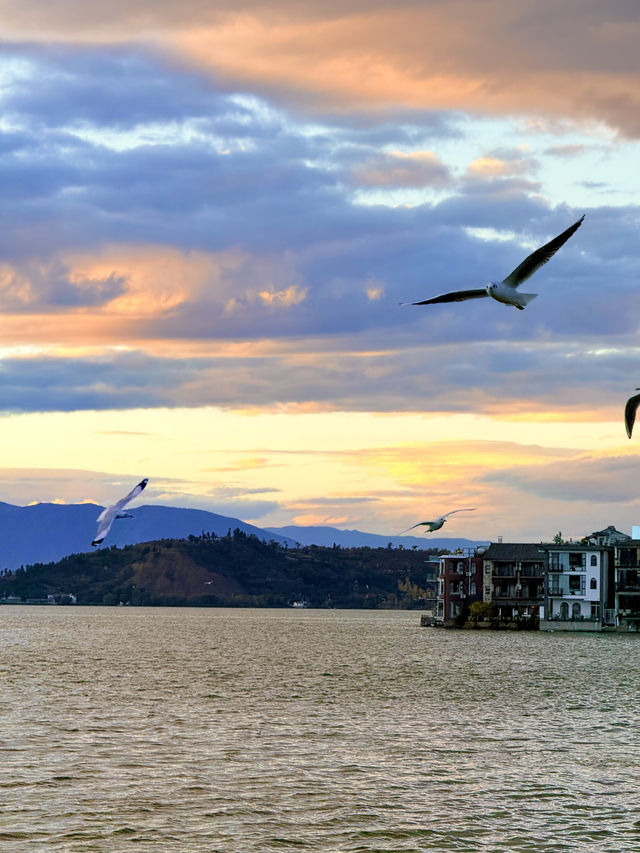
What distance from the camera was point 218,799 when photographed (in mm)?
41719

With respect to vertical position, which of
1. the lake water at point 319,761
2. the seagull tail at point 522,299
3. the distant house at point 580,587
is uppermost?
the seagull tail at point 522,299

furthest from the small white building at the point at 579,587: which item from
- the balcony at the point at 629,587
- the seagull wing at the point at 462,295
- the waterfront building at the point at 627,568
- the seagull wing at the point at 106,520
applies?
the seagull wing at the point at 462,295

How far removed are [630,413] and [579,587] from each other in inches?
5552

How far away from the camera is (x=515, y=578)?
7229 inches

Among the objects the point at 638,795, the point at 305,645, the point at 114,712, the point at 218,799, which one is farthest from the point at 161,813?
the point at 305,645

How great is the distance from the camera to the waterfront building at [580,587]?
176 m

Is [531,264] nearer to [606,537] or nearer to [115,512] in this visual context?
[115,512]

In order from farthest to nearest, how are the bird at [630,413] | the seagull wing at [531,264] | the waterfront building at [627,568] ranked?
the waterfront building at [627,568]
the bird at [630,413]
the seagull wing at [531,264]

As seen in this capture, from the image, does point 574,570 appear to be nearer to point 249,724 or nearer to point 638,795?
point 249,724

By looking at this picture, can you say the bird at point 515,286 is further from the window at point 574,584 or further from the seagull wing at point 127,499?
the window at point 574,584

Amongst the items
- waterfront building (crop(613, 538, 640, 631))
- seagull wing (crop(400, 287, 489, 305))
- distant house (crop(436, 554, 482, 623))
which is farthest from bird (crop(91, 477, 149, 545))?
distant house (crop(436, 554, 482, 623))

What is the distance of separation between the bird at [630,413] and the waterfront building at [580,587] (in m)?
137

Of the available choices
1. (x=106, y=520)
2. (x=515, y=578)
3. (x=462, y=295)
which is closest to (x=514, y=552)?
(x=515, y=578)

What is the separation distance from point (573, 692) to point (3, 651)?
244 feet
